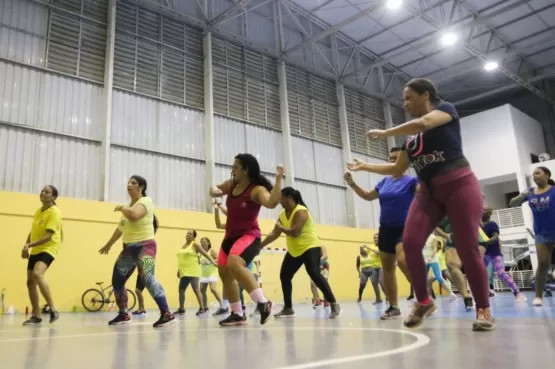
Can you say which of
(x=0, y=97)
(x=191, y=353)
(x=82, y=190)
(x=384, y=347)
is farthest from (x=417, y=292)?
(x=0, y=97)

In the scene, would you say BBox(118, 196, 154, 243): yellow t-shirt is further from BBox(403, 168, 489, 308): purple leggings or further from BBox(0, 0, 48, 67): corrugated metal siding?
BBox(0, 0, 48, 67): corrugated metal siding

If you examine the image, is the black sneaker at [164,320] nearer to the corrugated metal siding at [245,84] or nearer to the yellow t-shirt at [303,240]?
the yellow t-shirt at [303,240]

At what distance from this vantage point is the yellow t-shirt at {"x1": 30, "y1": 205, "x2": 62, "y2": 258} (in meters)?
5.75

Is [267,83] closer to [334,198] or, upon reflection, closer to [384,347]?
[334,198]

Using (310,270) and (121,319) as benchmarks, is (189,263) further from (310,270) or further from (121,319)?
(310,270)

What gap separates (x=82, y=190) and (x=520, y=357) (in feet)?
38.7

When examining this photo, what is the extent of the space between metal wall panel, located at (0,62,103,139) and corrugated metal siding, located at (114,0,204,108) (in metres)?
1.07

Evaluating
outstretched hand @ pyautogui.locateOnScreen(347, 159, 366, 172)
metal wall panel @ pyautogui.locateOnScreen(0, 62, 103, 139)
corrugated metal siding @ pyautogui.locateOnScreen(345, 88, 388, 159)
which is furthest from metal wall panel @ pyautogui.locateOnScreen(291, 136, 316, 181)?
outstretched hand @ pyautogui.locateOnScreen(347, 159, 366, 172)

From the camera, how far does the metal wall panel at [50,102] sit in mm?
11555

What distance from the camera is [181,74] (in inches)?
583

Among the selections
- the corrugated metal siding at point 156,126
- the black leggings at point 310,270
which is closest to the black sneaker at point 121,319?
the black leggings at point 310,270

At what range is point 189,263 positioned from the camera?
28.2 ft

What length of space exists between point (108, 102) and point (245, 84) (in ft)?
17.2

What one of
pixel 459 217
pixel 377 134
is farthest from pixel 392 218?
pixel 377 134
